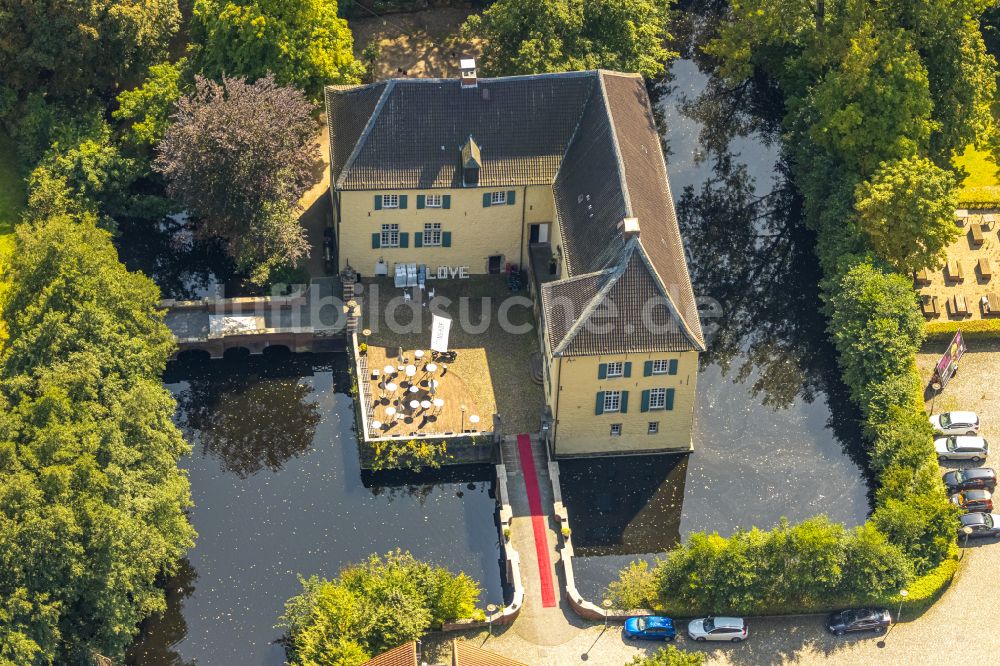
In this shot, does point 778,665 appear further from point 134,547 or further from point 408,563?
point 134,547

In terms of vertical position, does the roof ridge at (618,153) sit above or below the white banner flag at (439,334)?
above

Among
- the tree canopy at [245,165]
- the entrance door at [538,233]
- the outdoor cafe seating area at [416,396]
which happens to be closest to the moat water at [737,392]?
the outdoor cafe seating area at [416,396]

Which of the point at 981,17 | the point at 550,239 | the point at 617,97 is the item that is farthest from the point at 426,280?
the point at 981,17

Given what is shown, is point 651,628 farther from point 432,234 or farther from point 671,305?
point 432,234

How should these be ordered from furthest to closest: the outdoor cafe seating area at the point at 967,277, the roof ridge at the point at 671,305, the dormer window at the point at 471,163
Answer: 1. the outdoor cafe seating area at the point at 967,277
2. the dormer window at the point at 471,163
3. the roof ridge at the point at 671,305

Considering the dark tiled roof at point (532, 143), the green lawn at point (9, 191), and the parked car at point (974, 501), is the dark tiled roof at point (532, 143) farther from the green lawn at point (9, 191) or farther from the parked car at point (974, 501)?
the green lawn at point (9, 191)

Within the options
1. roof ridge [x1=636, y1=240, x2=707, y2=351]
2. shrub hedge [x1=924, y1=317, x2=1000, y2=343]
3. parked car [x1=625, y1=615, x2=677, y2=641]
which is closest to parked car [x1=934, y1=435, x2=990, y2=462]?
shrub hedge [x1=924, y1=317, x2=1000, y2=343]

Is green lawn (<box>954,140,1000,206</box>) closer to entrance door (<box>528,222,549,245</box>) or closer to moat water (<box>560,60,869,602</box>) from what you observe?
moat water (<box>560,60,869,602</box>)
